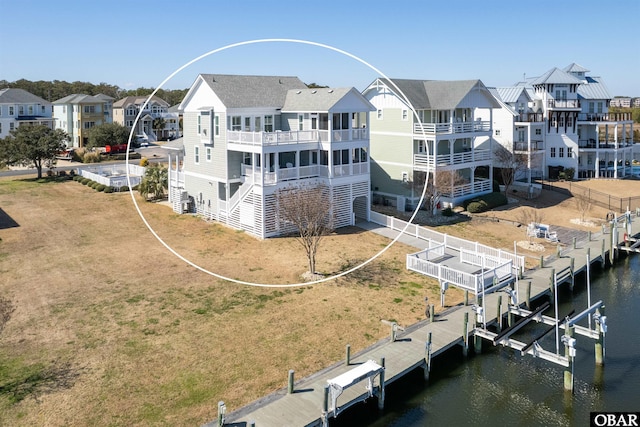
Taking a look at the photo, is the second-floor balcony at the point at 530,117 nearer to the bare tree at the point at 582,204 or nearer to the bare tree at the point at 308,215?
the bare tree at the point at 582,204

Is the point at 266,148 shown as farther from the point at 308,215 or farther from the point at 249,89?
the point at 308,215

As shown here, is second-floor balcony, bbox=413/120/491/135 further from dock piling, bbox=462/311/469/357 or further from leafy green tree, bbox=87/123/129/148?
leafy green tree, bbox=87/123/129/148

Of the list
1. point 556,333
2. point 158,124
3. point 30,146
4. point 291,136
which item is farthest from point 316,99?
point 158,124

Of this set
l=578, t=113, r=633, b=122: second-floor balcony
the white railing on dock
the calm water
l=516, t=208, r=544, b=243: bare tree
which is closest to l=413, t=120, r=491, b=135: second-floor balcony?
l=516, t=208, r=544, b=243: bare tree

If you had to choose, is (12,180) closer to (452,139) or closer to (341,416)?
(452,139)

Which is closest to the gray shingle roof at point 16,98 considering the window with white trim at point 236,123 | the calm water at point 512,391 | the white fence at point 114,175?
the white fence at point 114,175

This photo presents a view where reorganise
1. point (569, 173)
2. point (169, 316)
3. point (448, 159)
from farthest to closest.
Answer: point (569, 173) → point (448, 159) → point (169, 316)

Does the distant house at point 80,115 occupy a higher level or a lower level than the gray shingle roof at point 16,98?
lower
